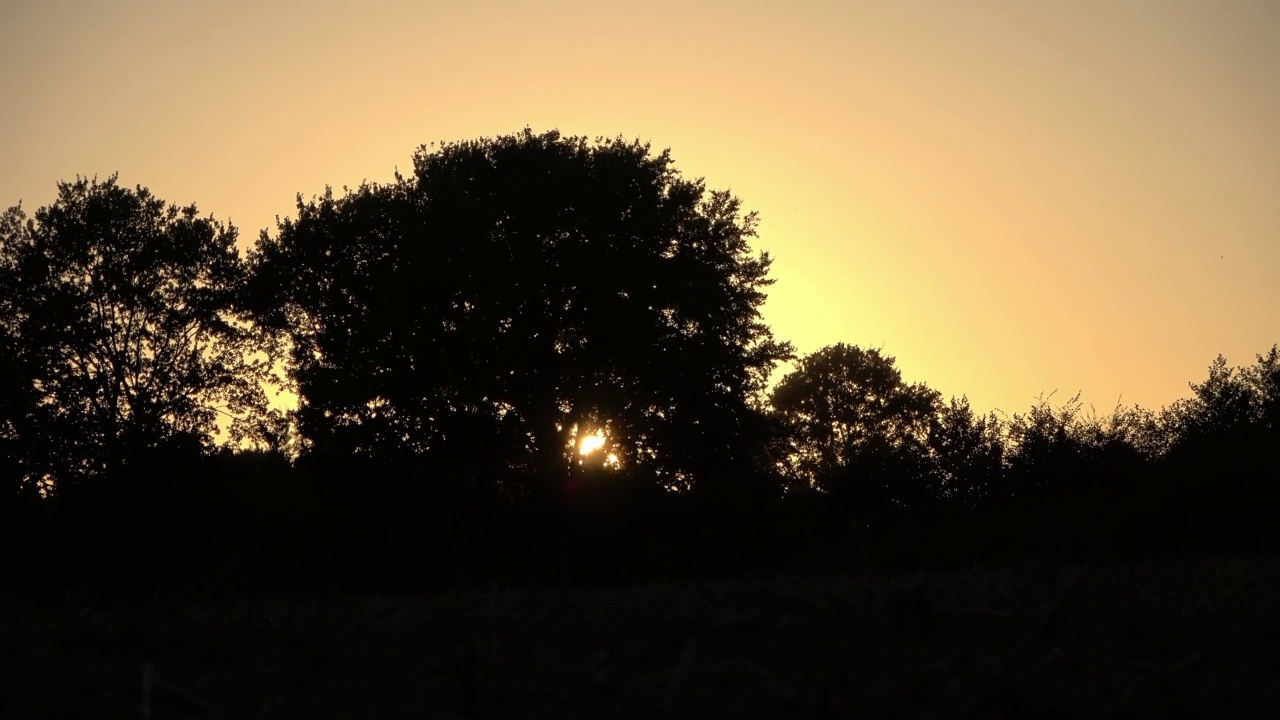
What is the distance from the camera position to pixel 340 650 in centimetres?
398

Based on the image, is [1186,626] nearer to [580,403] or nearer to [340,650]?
[340,650]

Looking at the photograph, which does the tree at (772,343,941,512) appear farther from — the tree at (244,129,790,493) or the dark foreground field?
the dark foreground field

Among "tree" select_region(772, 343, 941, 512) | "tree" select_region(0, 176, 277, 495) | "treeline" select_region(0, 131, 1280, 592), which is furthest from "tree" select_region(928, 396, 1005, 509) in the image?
"tree" select_region(772, 343, 941, 512)

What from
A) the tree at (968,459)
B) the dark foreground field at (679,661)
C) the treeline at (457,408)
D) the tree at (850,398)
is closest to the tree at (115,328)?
the treeline at (457,408)

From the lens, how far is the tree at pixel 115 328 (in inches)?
1199

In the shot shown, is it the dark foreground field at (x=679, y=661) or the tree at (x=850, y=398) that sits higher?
the tree at (x=850, y=398)

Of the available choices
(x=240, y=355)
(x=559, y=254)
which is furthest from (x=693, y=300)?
(x=240, y=355)

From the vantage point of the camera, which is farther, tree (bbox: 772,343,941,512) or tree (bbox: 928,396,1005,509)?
tree (bbox: 772,343,941,512)

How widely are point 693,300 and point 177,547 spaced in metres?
14.2

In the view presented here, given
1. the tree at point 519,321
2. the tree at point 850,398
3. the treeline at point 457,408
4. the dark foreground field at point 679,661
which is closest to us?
the dark foreground field at point 679,661

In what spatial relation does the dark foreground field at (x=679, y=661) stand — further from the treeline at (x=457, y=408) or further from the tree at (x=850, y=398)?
the tree at (x=850, y=398)

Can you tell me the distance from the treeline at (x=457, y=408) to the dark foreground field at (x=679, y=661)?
17033 mm

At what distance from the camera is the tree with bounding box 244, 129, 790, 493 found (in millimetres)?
28797

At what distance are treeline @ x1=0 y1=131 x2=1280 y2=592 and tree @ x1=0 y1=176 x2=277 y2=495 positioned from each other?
65 mm
